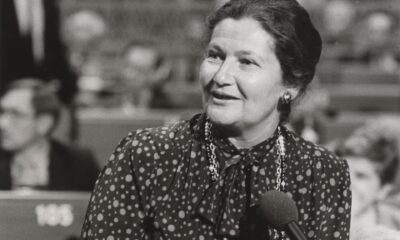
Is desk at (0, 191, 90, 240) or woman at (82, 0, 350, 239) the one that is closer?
woman at (82, 0, 350, 239)

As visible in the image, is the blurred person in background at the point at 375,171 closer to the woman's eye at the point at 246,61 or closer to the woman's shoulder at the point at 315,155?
the woman's shoulder at the point at 315,155

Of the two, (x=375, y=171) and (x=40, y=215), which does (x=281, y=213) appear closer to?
(x=40, y=215)

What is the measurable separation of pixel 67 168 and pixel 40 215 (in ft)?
5.25

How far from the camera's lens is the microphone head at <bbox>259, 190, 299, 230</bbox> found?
5.02 ft

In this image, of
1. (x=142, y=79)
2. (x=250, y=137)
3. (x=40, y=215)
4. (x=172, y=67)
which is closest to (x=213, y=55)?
(x=250, y=137)

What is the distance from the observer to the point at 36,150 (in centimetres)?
390

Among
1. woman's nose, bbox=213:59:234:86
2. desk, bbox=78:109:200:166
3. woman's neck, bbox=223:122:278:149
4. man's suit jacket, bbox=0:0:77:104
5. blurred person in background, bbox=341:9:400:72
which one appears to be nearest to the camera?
woman's nose, bbox=213:59:234:86

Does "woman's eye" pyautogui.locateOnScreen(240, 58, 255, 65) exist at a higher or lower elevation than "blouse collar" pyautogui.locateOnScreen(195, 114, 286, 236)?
higher

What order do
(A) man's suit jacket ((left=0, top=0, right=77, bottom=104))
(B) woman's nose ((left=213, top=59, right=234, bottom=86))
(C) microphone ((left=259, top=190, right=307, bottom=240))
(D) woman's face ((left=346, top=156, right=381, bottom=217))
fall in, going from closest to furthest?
(C) microphone ((left=259, top=190, right=307, bottom=240)), (B) woman's nose ((left=213, top=59, right=234, bottom=86)), (D) woman's face ((left=346, top=156, right=381, bottom=217)), (A) man's suit jacket ((left=0, top=0, right=77, bottom=104))

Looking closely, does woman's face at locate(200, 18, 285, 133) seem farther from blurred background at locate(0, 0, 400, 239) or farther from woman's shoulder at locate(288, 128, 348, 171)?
blurred background at locate(0, 0, 400, 239)

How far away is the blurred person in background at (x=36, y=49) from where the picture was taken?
460 centimetres

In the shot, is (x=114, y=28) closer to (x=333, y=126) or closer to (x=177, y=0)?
(x=177, y=0)

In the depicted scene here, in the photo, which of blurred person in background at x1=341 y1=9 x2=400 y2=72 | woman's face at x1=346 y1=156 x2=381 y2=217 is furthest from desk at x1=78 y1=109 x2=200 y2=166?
blurred person in background at x1=341 y1=9 x2=400 y2=72

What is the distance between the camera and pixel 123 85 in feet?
20.7
